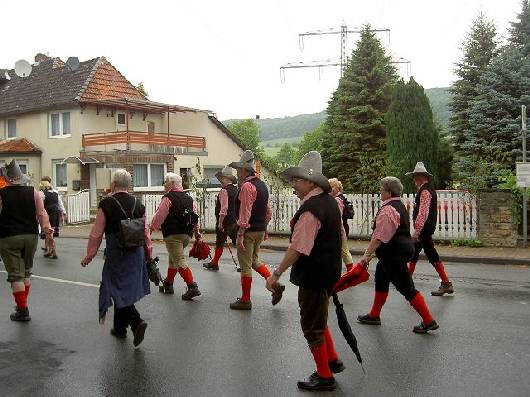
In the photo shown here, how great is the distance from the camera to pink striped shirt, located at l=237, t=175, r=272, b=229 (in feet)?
25.4

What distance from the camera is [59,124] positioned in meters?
33.6

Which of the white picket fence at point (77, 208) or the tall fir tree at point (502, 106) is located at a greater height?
the tall fir tree at point (502, 106)

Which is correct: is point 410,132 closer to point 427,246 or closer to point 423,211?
point 427,246

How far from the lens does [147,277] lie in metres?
6.41

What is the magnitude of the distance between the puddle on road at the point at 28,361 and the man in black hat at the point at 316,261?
2240mm

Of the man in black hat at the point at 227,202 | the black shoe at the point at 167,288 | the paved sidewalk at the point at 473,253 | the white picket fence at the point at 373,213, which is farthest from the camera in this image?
the white picket fence at the point at 373,213

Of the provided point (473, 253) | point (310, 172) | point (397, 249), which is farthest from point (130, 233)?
point (473, 253)

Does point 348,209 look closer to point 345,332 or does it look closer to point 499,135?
point 345,332

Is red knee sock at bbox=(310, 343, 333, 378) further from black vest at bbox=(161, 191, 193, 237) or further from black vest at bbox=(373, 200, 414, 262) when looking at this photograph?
black vest at bbox=(161, 191, 193, 237)

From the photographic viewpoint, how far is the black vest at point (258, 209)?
7888 millimetres

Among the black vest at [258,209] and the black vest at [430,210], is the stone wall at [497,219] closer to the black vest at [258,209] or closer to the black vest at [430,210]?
the black vest at [430,210]

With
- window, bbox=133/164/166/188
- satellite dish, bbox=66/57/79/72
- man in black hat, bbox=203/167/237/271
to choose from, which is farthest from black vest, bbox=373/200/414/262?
satellite dish, bbox=66/57/79/72

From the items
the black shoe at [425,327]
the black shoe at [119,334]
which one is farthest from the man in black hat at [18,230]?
the black shoe at [425,327]

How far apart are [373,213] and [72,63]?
1006 inches
